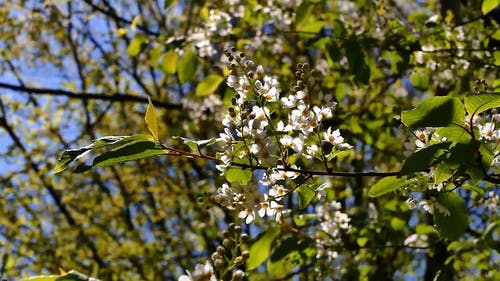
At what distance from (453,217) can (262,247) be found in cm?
118

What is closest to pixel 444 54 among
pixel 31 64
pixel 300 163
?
pixel 300 163

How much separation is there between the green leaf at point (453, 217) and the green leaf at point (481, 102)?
336 millimetres

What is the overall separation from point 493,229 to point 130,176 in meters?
5.11

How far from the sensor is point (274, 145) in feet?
4.80

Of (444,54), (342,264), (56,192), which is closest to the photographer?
(444,54)

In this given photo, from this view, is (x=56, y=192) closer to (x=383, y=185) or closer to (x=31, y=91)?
(x=31, y=91)

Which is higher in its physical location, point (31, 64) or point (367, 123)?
point (31, 64)

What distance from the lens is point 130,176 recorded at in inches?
275

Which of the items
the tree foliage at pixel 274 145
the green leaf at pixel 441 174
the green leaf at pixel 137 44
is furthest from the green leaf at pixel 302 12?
the green leaf at pixel 441 174

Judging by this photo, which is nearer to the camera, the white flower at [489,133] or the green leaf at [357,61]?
the white flower at [489,133]

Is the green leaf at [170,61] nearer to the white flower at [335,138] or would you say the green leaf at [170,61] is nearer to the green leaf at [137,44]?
the green leaf at [137,44]

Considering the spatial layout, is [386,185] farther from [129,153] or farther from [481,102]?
[129,153]

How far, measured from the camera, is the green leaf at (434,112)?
1216mm

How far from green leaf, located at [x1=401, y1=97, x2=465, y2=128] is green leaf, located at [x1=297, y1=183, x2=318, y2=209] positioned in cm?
41
